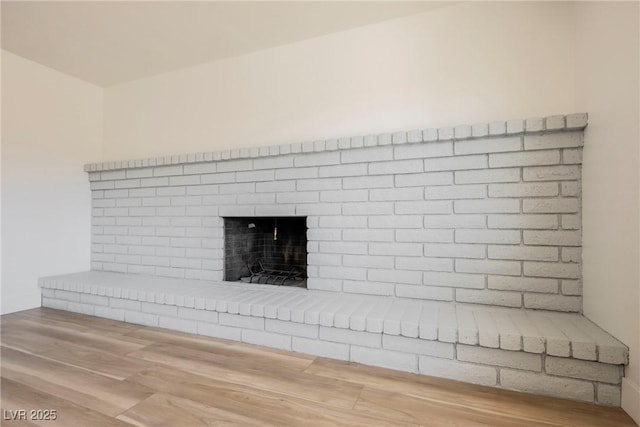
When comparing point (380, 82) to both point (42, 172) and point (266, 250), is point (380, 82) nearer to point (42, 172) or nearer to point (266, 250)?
point (266, 250)

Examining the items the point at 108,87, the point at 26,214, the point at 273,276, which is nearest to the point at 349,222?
the point at 273,276

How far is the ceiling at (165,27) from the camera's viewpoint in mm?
1889

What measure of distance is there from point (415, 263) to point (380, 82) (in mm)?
1237

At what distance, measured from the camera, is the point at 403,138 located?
1.86 meters

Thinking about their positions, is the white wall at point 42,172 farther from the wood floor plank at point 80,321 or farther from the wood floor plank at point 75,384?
the wood floor plank at point 75,384

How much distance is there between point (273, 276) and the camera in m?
2.54

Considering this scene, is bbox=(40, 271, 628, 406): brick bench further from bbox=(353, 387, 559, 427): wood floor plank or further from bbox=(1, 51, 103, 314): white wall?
bbox=(1, 51, 103, 314): white wall

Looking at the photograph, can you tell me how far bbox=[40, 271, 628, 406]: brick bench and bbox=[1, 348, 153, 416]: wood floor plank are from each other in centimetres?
62

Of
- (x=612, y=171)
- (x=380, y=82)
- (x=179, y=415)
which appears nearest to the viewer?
(x=179, y=415)

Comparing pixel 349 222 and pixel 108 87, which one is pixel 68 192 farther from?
pixel 349 222

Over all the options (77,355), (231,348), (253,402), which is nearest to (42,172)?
(77,355)

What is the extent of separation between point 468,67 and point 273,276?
2078 mm

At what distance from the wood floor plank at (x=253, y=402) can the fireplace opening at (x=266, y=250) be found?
3.46 ft

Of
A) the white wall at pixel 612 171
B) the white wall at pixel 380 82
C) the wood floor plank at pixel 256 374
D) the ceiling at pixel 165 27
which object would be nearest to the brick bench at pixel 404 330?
the white wall at pixel 612 171
